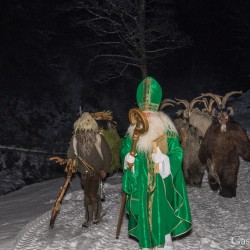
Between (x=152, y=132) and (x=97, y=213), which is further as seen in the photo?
(x=97, y=213)

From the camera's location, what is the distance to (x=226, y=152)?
7.29 meters

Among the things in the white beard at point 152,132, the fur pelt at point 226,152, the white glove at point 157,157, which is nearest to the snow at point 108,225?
the fur pelt at point 226,152

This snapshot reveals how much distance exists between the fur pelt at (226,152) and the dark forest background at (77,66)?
1235cm

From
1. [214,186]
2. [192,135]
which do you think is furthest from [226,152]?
[192,135]

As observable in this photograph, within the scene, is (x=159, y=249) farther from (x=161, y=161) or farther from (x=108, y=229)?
(x=108, y=229)

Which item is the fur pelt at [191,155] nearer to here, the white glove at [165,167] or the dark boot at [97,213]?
the dark boot at [97,213]

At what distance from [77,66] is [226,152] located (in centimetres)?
1892

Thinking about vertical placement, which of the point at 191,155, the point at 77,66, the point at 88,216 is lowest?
the point at 88,216

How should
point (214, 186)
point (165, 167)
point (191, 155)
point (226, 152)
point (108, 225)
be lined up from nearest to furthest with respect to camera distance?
point (165, 167)
point (108, 225)
point (226, 152)
point (214, 186)
point (191, 155)

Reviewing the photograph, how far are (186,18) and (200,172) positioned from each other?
67.2 feet

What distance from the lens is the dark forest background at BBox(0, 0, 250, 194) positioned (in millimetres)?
21859

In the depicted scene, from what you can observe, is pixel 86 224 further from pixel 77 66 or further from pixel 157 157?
pixel 77 66

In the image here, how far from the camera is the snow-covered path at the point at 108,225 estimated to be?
18.1 feet

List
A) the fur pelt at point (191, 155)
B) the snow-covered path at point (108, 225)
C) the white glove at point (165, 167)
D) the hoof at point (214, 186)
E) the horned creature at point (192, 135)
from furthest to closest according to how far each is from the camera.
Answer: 1. the fur pelt at point (191, 155)
2. the horned creature at point (192, 135)
3. the hoof at point (214, 186)
4. the snow-covered path at point (108, 225)
5. the white glove at point (165, 167)
